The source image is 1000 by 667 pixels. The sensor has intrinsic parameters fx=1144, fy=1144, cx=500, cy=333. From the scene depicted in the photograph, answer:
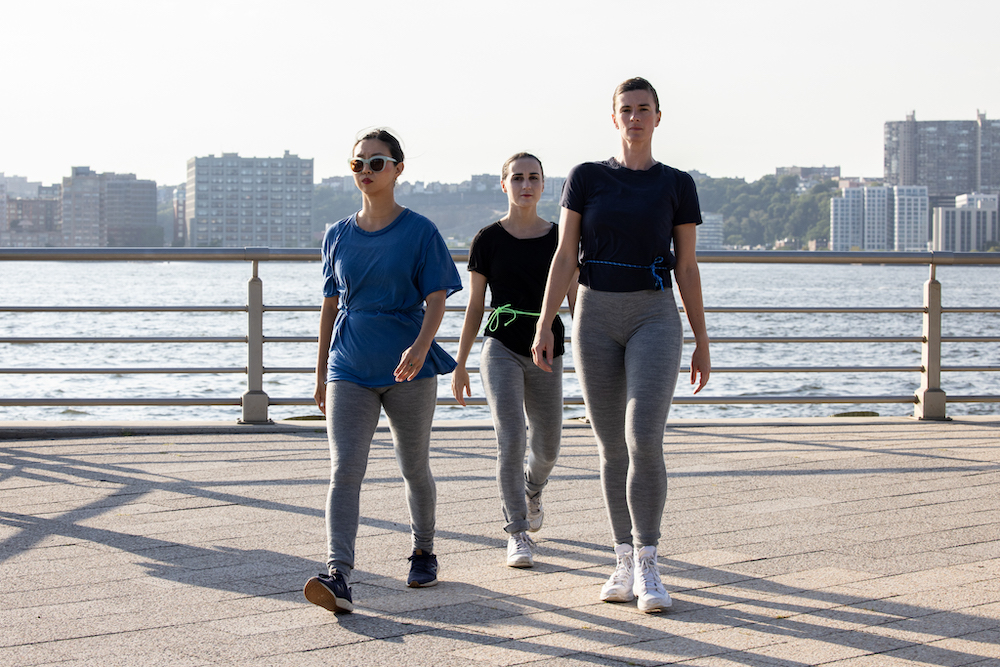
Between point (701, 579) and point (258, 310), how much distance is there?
4.13 meters

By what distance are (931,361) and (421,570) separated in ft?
16.4

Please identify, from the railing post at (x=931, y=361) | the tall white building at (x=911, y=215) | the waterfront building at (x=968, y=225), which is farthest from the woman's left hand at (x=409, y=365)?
the tall white building at (x=911, y=215)

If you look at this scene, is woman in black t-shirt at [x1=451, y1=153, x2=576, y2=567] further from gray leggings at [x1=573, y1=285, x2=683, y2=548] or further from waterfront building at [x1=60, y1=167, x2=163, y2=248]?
waterfront building at [x1=60, y1=167, x2=163, y2=248]

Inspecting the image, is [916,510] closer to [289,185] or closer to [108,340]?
[108,340]

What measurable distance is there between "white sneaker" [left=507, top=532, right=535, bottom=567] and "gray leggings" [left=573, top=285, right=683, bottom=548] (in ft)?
1.34

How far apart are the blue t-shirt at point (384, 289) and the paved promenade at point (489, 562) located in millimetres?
762

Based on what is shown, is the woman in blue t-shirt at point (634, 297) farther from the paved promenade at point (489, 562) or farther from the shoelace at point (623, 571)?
the paved promenade at point (489, 562)

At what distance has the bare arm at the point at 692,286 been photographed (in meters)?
3.76

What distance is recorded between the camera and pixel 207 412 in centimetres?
2022

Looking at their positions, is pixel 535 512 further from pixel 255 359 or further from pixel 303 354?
pixel 303 354

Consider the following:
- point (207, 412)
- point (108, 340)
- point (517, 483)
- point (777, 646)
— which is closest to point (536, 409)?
point (517, 483)

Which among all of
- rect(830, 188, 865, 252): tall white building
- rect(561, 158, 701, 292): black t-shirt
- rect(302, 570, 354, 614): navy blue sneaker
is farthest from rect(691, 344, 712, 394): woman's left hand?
rect(830, 188, 865, 252): tall white building

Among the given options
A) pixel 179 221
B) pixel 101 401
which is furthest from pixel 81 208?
pixel 101 401

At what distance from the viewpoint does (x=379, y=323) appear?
380 centimetres
